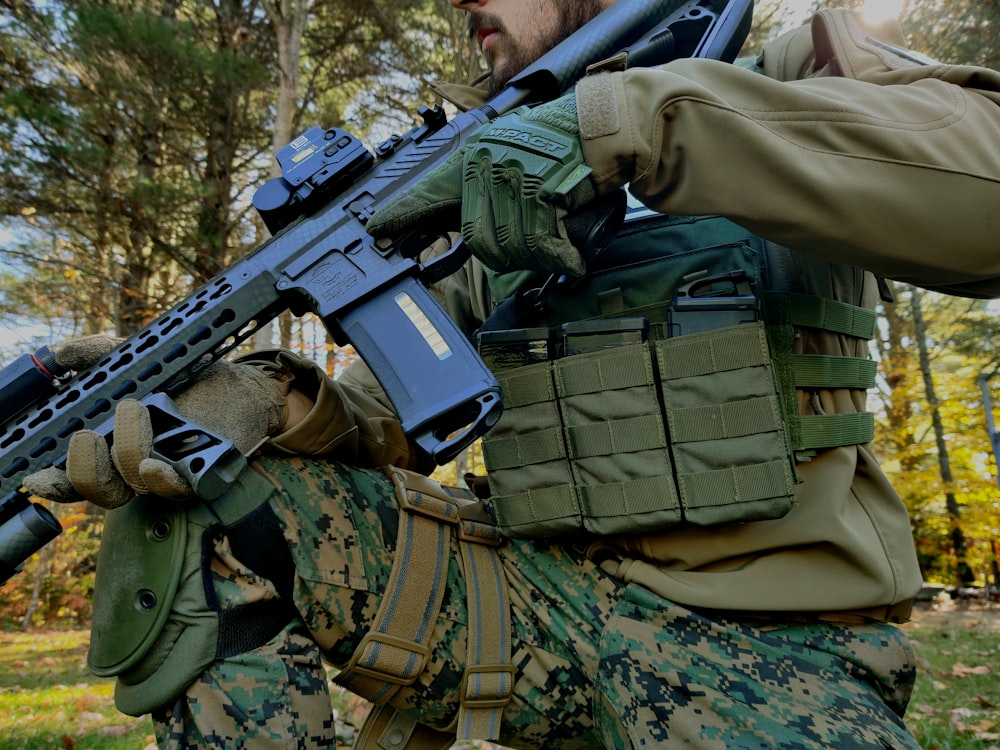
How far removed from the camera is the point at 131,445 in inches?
54.0

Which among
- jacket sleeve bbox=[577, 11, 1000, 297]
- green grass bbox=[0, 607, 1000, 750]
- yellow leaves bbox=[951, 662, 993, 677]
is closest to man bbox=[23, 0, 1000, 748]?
jacket sleeve bbox=[577, 11, 1000, 297]

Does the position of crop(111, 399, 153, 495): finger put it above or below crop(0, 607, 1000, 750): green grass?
above

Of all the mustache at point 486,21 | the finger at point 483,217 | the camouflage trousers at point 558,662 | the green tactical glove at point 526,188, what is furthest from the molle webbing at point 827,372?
the mustache at point 486,21

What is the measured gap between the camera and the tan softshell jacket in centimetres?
131

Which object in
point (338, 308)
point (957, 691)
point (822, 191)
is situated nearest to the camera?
point (822, 191)

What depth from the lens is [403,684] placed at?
1543mm

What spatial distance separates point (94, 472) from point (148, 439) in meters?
0.11

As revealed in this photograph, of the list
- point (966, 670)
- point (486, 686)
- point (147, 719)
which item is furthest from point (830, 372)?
point (966, 670)

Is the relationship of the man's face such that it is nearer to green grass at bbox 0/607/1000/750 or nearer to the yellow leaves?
green grass at bbox 0/607/1000/750

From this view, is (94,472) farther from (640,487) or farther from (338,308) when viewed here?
(640,487)

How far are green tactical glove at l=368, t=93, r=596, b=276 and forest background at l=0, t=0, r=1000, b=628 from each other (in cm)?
638

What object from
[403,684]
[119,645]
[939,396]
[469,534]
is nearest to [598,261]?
[469,534]

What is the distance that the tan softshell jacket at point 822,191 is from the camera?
131cm

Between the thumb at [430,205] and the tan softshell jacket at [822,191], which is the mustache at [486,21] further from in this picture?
Answer: the tan softshell jacket at [822,191]
